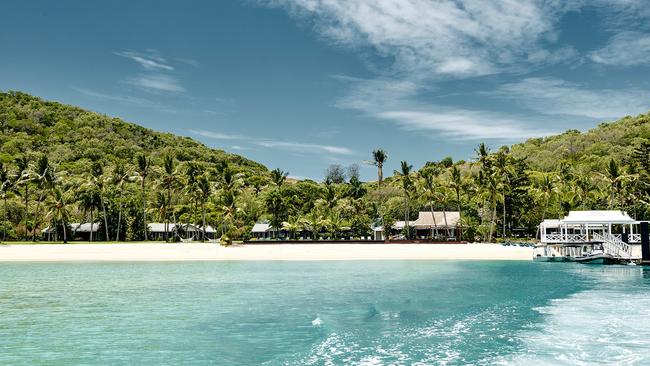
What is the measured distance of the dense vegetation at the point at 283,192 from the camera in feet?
213

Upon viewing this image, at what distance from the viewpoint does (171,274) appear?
32875mm

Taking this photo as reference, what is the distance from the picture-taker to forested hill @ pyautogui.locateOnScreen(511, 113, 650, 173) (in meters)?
92.4

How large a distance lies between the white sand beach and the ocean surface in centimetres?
1371

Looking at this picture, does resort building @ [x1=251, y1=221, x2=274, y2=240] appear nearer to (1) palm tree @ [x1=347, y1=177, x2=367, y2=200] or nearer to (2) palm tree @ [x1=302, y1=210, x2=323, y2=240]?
(2) palm tree @ [x1=302, y1=210, x2=323, y2=240]

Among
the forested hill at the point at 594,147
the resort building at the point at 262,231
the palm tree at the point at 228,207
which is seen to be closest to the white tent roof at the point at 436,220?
the resort building at the point at 262,231

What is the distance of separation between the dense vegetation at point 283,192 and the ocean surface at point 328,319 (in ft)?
108

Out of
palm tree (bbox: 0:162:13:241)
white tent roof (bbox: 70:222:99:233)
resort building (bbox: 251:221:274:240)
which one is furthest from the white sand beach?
resort building (bbox: 251:221:274:240)

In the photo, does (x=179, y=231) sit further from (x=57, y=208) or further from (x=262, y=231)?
(x=57, y=208)

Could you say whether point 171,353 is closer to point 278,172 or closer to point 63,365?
point 63,365

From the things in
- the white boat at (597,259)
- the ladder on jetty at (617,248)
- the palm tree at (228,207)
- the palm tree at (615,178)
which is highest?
the palm tree at (615,178)

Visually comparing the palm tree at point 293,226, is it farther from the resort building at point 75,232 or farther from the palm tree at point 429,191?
the resort building at point 75,232

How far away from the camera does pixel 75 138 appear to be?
108125 millimetres

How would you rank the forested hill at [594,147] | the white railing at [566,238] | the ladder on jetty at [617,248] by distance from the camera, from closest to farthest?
1. the ladder on jetty at [617,248]
2. the white railing at [566,238]
3. the forested hill at [594,147]

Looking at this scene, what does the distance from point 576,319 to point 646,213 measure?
177ft
